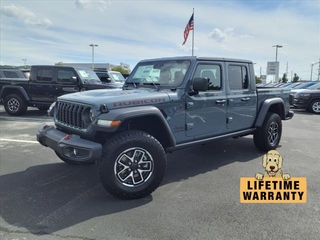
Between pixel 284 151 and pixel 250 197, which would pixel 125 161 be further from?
pixel 284 151

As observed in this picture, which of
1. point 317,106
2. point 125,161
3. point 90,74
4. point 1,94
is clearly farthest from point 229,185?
point 317,106

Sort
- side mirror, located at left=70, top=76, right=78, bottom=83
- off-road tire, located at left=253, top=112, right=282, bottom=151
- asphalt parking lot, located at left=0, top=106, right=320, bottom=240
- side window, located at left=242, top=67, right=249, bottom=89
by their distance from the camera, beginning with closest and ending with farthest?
asphalt parking lot, located at left=0, top=106, right=320, bottom=240, side window, located at left=242, top=67, right=249, bottom=89, off-road tire, located at left=253, top=112, right=282, bottom=151, side mirror, located at left=70, top=76, right=78, bottom=83

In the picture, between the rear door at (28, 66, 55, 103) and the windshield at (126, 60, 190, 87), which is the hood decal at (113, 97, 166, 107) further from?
the rear door at (28, 66, 55, 103)

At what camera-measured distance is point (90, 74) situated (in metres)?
11.0

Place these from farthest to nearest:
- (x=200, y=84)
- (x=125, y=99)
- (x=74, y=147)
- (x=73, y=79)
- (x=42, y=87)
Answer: (x=42, y=87) → (x=73, y=79) → (x=200, y=84) → (x=125, y=99) → (x=74, y=147)

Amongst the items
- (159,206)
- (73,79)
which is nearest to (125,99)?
(159,206)

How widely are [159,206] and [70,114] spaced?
1.71m

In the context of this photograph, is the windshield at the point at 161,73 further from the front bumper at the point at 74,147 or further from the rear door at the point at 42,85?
the rear door at the point at 42,85

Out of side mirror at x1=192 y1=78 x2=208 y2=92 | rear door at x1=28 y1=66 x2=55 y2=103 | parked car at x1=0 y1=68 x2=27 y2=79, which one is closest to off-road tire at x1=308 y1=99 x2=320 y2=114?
side mirror at x1=192 y1=78 x2=208 y2=92

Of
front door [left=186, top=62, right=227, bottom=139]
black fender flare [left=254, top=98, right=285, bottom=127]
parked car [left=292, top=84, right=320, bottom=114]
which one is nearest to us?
front door [left=186, top=62, right=227, bottom=139]

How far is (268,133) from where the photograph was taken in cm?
563

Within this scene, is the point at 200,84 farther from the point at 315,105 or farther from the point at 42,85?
the point at 315,105

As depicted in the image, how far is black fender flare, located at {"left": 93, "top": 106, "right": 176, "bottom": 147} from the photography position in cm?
332

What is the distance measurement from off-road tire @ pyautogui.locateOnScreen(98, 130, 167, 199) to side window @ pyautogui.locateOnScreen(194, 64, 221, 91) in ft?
5.00
